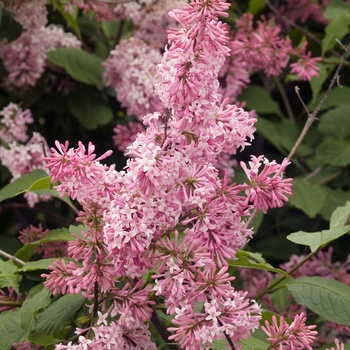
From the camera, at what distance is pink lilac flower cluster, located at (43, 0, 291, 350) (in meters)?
0.74

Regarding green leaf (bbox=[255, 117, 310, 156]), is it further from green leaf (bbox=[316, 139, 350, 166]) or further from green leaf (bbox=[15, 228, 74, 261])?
green leaf (bbox=[15, 228, 74, 261])

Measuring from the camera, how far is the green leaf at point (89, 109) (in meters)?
1.69

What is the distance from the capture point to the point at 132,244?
2.43 feet

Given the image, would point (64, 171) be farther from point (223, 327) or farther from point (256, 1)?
point (256, 1)

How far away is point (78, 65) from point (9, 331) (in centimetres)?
88

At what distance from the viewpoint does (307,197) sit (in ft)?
5.31

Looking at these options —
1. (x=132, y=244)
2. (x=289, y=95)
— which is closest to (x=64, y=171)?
(x=132, y=244)

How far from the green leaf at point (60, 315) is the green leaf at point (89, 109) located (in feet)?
2.69

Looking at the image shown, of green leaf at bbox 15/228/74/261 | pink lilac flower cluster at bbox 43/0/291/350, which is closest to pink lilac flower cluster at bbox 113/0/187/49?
green leaf at bbox 15/228/74/261

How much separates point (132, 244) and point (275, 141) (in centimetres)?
108

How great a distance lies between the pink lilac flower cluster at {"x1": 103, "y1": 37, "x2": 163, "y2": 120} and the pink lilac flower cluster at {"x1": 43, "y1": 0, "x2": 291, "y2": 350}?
0.65 meters

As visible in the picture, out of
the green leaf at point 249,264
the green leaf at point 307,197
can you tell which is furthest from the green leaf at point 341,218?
the green leaf at point 307,197

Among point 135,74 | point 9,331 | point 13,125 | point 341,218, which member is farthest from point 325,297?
point 13,125

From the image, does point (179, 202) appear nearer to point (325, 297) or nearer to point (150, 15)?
point (325, 297)
